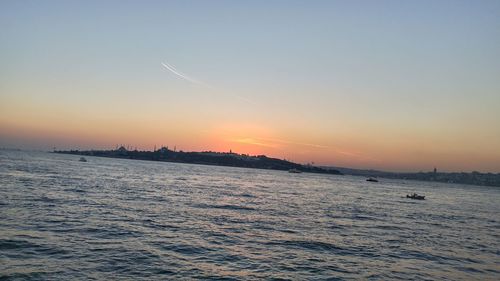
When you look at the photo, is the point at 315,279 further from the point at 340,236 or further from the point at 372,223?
the point at 372,223

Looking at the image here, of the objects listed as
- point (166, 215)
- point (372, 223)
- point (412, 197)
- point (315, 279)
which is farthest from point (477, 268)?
point (412, 197)

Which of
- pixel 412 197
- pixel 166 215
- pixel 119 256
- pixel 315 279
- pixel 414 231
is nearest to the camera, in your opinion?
pixel 315 279

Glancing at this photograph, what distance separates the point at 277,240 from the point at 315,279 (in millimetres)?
9084

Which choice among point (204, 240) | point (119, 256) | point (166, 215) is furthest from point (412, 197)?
point (119, 256)

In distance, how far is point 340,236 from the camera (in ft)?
104

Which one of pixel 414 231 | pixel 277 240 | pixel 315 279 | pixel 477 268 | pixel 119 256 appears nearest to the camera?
pixel 315 279

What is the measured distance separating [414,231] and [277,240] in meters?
17.7

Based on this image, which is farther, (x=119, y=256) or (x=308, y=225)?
(x=308, y=225)

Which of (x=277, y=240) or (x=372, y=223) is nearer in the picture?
(x=277, y=240)

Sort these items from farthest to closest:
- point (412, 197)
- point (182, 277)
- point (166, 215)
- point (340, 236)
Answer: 1. point (412, 197)
2. point (166, 215)
3. point (340, 236)
4. point (182, 277)

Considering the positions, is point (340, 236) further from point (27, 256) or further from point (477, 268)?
point (27, 256)

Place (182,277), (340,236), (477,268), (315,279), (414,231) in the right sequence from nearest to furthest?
1. (182,277)
2. (315,279)
3. (477,268)
4. (340,236)
5. (414,231)

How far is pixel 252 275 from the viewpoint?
19.1 meters

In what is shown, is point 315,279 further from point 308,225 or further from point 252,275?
point 308,225
